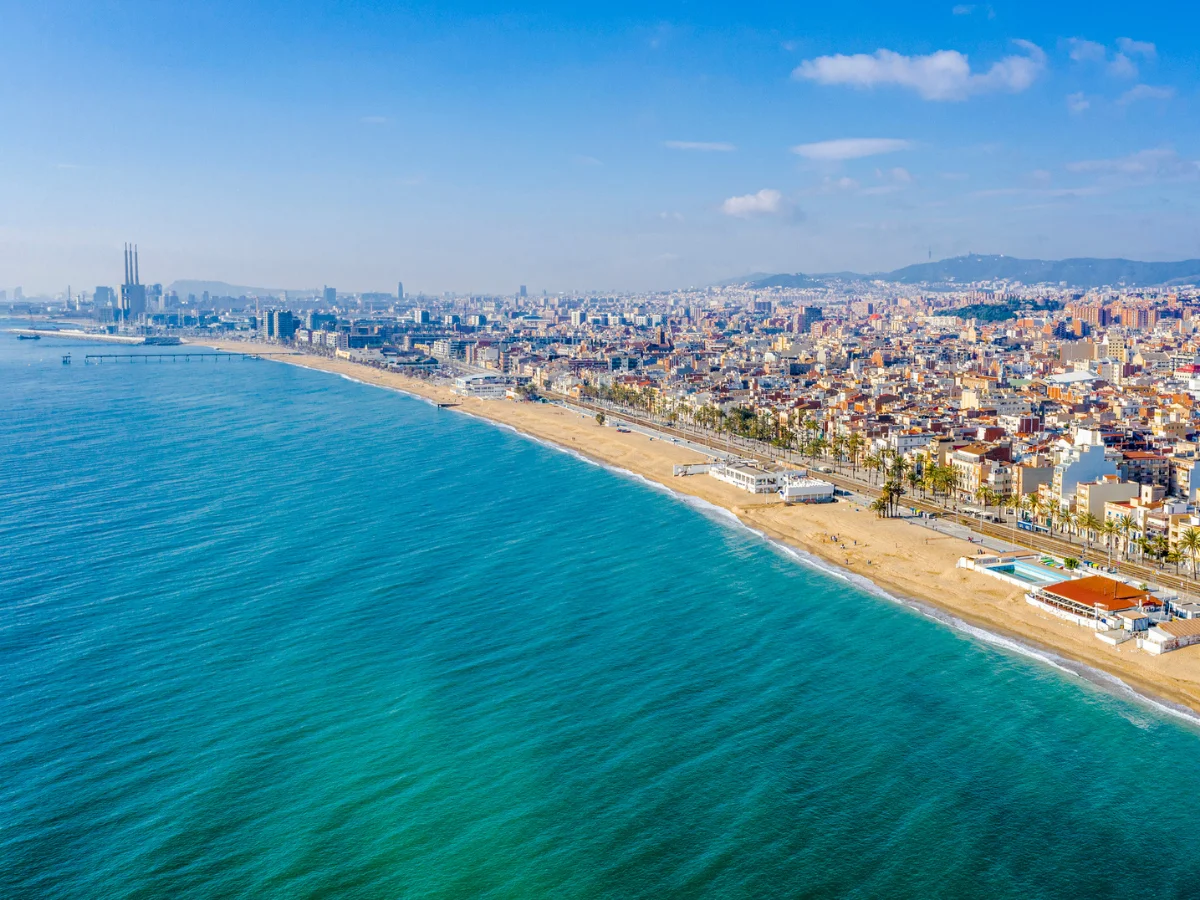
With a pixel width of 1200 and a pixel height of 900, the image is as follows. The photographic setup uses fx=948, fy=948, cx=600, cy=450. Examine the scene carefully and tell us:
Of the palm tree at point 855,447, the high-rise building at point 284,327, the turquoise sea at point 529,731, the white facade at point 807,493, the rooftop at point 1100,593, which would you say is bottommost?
the turquoise sea at point 529,731

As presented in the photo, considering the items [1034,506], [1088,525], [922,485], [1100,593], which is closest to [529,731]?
[1100,593]

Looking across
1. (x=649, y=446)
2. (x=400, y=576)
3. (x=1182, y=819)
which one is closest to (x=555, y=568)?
(x=400, y=576)

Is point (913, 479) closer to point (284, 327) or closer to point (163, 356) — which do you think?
point (163, 356)

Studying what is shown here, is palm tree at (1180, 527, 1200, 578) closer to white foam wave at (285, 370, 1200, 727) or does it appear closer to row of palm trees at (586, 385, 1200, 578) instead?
row of palm trees at (586, 385, 1200, 578)

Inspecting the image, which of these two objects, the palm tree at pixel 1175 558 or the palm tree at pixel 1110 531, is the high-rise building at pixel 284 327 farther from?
the palm tree at pixel 1175 558

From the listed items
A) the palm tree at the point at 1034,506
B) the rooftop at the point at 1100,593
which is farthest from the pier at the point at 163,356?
the rooftop at the point at 1100,593

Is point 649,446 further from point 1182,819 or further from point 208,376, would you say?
point 208,376

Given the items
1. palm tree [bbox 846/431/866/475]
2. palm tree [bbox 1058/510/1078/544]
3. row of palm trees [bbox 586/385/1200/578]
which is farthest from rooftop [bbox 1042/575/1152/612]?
palm tree [bbox 846/431/866/475]
